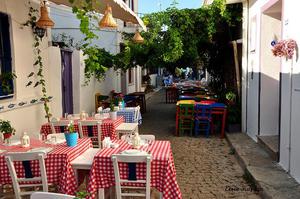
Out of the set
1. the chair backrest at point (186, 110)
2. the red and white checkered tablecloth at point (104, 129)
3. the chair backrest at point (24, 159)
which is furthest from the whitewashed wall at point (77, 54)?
the chair backrest at point (24, 159)

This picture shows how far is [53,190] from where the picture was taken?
14.4 feet

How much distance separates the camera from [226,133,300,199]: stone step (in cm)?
448

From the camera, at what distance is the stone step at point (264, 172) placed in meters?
4.48

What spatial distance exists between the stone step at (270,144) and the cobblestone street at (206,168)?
657 mm

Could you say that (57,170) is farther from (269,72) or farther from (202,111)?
(202,111)

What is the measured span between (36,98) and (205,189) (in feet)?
13.2

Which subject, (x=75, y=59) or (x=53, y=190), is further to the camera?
(x=75, y=59)

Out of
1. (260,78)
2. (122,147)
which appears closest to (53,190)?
(122,147)

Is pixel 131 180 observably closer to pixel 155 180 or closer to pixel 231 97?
pixel 155 180

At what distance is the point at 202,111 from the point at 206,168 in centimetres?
284

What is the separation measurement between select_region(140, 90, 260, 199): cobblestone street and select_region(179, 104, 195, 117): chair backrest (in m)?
0.62

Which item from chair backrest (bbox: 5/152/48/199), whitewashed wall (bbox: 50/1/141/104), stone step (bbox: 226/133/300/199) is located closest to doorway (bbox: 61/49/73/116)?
whitewashed wall (bbox: 50/1/141/104)

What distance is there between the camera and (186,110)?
8891 mm

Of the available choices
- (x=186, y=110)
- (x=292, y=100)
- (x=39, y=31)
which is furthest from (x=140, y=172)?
(x=186, y=110)
